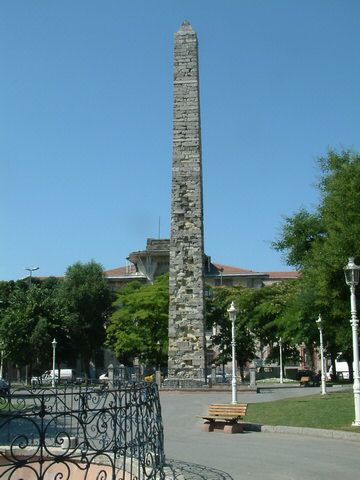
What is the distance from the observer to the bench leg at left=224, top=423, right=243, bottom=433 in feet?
53.2

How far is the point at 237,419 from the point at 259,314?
38.5 m

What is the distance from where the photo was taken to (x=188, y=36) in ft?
121

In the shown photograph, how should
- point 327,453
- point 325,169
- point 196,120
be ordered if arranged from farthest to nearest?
point 196,120
point 325,169
point 327,453

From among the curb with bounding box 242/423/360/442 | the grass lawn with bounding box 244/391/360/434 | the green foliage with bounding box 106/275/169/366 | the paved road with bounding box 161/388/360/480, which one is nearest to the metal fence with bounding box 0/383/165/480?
the paved road with bounding box 161/388/360/480

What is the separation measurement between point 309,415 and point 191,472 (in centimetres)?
979

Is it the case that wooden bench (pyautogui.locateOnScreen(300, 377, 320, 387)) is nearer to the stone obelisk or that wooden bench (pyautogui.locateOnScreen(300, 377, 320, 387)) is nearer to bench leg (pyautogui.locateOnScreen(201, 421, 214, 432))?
the stone obelisk

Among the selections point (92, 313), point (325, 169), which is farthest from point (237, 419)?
point (92, 313)

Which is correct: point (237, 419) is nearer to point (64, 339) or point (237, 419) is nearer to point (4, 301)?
point (64, 339)

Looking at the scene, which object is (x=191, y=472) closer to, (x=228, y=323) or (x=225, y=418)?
(x=225, y=418)

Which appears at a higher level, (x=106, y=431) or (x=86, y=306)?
(x=86, y=306)

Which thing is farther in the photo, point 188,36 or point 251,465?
point 188,36

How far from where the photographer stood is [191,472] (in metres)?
9.49

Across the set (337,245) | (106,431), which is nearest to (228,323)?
(337,245)

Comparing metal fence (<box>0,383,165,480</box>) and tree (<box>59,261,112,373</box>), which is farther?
tree (<box>59,261,112,373</box>)
